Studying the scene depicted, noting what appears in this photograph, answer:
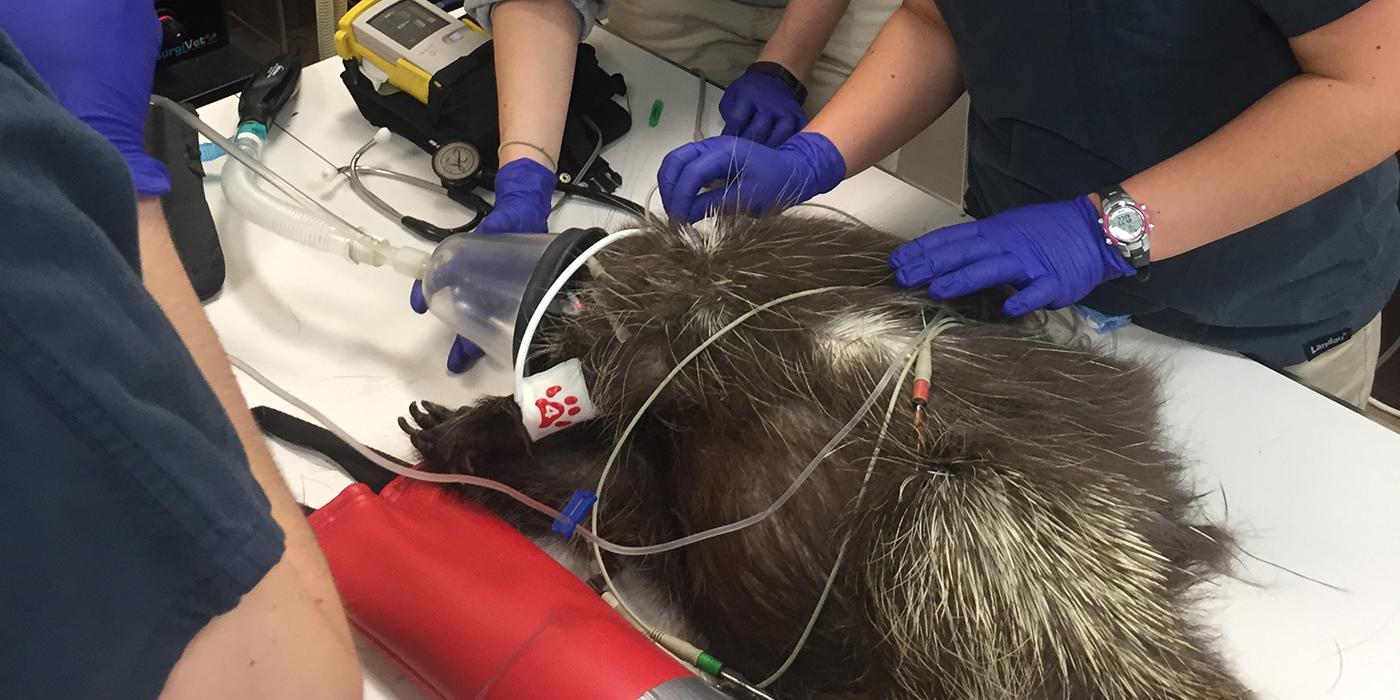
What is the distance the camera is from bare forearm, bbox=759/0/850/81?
4.53ft

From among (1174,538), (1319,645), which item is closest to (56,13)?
(1174,538)

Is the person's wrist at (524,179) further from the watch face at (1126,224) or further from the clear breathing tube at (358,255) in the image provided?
the watch face at (1126,224)

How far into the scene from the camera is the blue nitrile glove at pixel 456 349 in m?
1.02

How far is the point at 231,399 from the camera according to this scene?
2.05 ft

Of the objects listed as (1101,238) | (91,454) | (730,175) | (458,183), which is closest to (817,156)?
(730,175)

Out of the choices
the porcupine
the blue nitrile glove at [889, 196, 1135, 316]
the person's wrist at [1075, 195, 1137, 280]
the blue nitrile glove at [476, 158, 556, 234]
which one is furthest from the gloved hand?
the person's wrist at [1075, 195, 1137, 280]

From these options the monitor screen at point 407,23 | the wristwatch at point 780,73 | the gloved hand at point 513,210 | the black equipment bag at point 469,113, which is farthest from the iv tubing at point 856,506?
the monitor screen at point 407,23

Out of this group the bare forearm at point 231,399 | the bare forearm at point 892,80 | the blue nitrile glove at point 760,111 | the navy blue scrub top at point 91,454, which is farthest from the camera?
the blue nitrile glove at point 760,111

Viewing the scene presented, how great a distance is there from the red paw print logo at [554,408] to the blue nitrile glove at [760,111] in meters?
0.58

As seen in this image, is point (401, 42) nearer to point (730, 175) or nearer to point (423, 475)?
point (730, 175)

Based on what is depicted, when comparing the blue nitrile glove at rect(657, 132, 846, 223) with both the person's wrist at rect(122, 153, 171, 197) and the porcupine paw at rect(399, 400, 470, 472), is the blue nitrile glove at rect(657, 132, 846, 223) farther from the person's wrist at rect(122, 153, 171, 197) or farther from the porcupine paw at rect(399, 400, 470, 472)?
the person's wrist at rect(122, 153, 171, 197)

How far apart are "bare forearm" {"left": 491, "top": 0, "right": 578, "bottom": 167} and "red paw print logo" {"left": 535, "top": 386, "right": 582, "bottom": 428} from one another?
1.43ft

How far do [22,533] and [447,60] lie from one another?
1027 millimetres

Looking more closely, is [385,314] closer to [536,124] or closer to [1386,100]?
[536,124]
